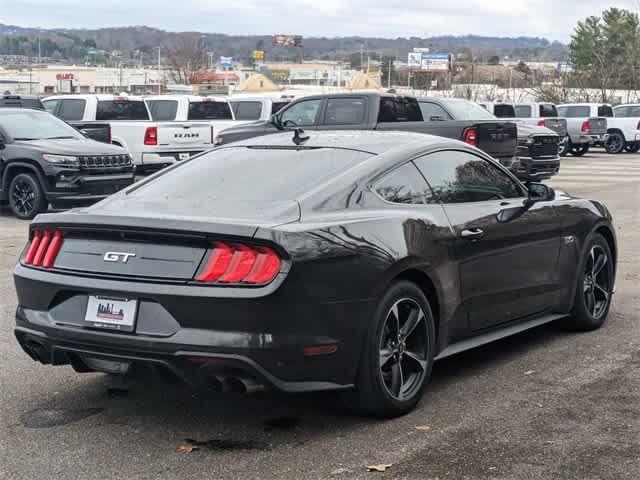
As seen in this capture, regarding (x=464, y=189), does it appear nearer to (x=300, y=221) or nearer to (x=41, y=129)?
(x=300, y=221)

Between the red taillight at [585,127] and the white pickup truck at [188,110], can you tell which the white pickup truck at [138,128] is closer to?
the white pickup truck at [188,110]

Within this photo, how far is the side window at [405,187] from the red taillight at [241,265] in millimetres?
1106

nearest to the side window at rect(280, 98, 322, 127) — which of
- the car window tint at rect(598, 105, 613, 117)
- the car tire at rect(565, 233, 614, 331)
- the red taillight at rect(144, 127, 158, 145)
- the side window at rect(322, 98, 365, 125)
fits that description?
the side window at rect(322, 98, 365, 125)

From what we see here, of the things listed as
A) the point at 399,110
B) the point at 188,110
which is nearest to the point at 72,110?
the point at 188,110

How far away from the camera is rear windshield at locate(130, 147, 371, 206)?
574cm

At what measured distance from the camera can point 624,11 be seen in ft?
316

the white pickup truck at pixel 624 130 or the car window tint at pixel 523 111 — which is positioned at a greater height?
the car window tint at pixel 523 111

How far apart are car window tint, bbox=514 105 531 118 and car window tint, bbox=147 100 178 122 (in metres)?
14.7

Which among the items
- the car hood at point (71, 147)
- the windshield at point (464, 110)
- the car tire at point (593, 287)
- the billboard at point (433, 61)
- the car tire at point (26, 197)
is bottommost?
the car tire at point (26, 197)

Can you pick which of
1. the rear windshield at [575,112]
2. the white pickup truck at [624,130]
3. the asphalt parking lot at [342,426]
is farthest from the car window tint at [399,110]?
the white pickup truck at [624,130]

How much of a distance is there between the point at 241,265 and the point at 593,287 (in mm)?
3702

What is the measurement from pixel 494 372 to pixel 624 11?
315 feet

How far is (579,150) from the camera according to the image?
3556cm

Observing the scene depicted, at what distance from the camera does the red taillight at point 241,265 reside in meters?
4.96
